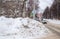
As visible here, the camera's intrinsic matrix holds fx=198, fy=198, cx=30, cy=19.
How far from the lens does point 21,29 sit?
2680 mm

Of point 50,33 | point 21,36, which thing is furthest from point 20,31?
point 50,33

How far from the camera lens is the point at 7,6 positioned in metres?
2.69

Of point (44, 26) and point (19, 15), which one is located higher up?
point (19, 15)

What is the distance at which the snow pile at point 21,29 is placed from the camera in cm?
259

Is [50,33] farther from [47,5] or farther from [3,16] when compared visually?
[3,16]

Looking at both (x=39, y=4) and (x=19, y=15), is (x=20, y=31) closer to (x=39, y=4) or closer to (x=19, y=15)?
(x=19, y=15)

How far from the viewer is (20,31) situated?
2.65m

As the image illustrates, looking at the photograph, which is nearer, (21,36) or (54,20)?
(21,36)

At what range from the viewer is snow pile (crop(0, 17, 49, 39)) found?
259 cm

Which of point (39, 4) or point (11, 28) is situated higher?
point (39, 4)

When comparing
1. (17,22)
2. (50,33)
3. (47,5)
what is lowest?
(50,33)

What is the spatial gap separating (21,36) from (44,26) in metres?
0.40

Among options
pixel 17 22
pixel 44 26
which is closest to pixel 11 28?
pixel 17 22

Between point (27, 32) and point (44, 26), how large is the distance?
292mm
